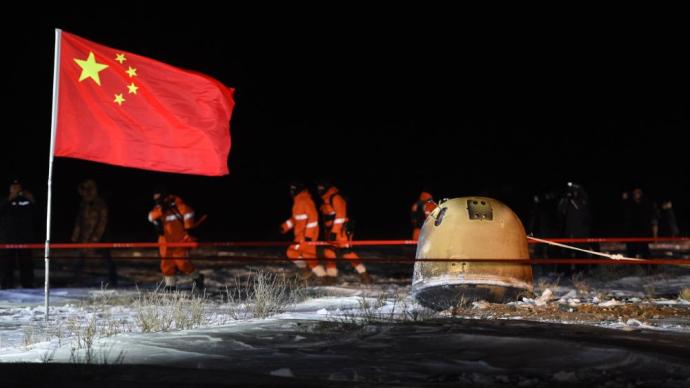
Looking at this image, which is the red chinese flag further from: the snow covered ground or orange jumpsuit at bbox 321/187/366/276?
orange jumpsuit at bbox 321/187/366/276

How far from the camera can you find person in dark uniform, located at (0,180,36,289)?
1717 centimetres

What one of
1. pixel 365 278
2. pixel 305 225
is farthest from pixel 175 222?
pixel 365 278

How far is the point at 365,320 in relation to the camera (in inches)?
402

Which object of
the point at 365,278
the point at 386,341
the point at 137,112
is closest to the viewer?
Answer: the point at 386,341

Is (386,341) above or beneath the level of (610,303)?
beneath

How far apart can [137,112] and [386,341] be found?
5116 millimetres

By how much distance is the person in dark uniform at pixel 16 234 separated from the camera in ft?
56.3

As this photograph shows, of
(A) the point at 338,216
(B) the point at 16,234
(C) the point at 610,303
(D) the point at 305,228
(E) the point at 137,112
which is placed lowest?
(C) the point at 610,303

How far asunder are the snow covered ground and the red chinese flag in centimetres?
180

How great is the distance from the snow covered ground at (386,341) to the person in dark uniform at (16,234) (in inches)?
160

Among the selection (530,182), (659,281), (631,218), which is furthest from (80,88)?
(530,182)

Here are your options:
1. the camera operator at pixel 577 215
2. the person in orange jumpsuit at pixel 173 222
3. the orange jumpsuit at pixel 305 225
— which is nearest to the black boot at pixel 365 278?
the orange jumpsuit at pixel 305 225

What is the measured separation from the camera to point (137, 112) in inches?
491

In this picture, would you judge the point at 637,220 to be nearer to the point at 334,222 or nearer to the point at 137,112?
the point at 334,222
